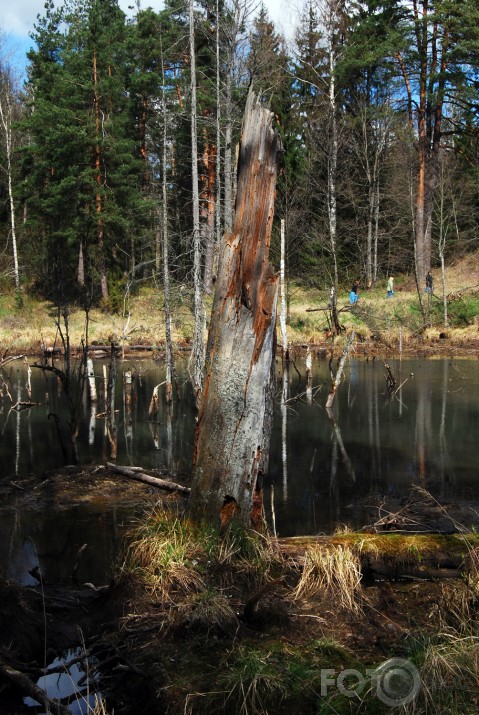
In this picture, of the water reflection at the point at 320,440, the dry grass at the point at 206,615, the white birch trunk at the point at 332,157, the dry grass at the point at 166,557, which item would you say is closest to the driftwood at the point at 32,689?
the dry grass at the point at 206,615

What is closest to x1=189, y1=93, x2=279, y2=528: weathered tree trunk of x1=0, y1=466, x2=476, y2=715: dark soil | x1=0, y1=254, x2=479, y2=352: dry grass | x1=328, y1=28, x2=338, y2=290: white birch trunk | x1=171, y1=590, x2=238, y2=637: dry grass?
x1=0, y1=466, x2=476, y2=715: dark soil

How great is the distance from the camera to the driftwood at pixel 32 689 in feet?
12.4

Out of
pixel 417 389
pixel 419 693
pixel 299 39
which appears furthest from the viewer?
pixel 299 39

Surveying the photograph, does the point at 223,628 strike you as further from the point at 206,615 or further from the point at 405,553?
the point at 405,553

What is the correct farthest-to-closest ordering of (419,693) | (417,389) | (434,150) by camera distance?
1. (434,150)
2. (417,389)
3. (419,693)

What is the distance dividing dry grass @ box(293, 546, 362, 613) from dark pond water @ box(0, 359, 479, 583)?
3.89ft

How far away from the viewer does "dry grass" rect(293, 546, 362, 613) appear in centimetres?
554

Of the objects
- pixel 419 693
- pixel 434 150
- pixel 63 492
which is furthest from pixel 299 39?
pixel 419 693

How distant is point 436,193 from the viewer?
36625 millimetres

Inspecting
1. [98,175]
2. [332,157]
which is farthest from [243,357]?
[98,175]

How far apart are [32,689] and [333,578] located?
270 cm

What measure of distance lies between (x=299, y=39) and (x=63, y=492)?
1320 inches

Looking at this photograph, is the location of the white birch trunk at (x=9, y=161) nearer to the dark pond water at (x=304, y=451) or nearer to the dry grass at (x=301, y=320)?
the dry grass at (x=301, y=320)

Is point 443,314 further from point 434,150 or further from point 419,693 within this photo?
point 419,693
